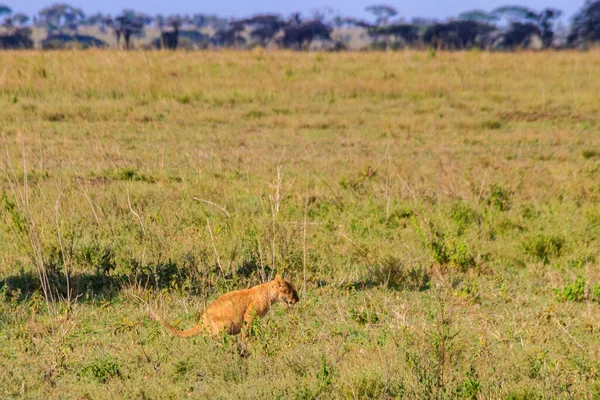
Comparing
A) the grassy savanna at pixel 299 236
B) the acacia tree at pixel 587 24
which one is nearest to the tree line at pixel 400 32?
the acacia tree at pixel 587 24

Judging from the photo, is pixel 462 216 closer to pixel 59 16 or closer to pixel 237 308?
pixel 237 308

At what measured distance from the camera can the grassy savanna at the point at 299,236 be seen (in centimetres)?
372

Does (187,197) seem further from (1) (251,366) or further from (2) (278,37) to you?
(2) (278,37)

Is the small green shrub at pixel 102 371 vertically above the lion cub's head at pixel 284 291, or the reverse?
the lion cub's head at pixel 284 291

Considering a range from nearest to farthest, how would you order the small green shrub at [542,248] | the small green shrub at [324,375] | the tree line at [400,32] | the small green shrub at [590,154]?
1. the small green shrub at [324,375]
2. the small green shrub at [542,248]
3. the small green shrub at [590,154]
4. the tree line at [400,32]

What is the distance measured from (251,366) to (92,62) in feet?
38.0

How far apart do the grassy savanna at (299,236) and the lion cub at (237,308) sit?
3.3 inches

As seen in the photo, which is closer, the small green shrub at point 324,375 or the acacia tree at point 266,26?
the small green shrub at point 324,375

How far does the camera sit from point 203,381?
12.0 feet

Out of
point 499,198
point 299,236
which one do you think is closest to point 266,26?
point 499,198

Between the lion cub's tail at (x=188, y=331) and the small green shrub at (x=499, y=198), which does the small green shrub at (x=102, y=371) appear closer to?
the lion cub's tail at (x=188, y=331)

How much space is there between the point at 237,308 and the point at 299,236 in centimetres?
203

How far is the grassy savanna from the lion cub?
0.08m

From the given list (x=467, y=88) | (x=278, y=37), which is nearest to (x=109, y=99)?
(x=467, y=88)
